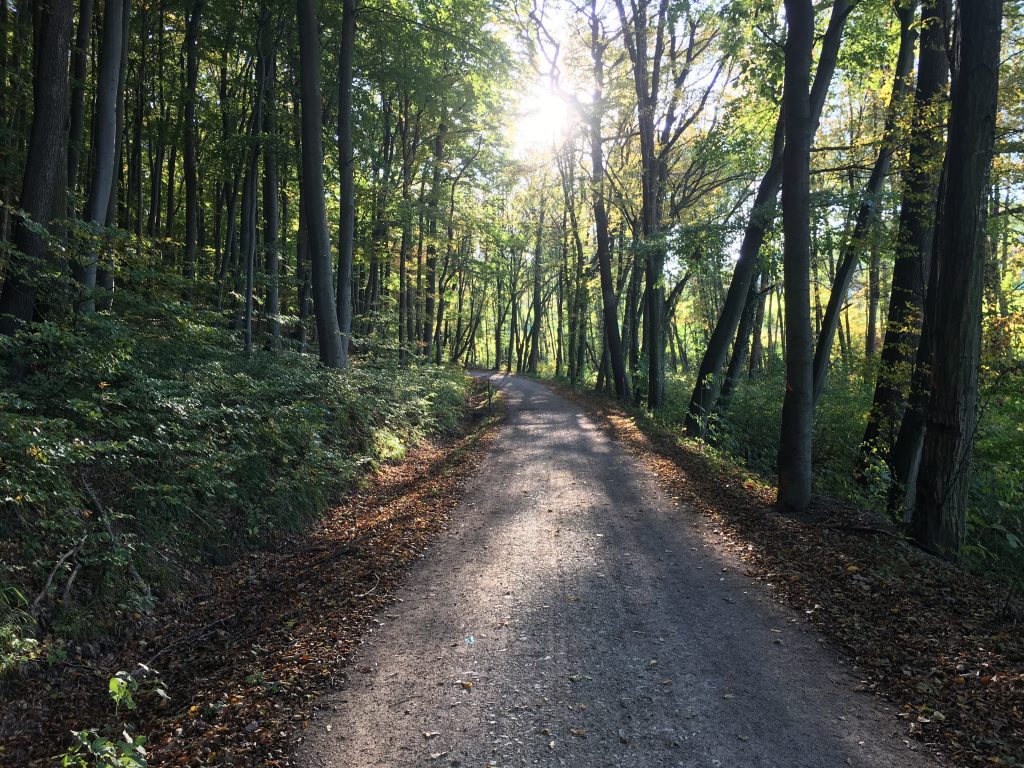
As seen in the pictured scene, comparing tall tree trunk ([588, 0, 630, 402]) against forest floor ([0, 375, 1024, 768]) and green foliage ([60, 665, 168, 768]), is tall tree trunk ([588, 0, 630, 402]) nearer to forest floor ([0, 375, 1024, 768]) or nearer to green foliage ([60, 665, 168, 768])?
forest floor ([0, 375, 1024, 768])

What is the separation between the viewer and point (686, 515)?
7.19 m

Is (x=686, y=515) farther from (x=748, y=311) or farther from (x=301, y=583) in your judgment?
(x=748, y=311)

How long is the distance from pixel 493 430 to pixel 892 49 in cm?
1195

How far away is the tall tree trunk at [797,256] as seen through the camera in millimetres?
6867

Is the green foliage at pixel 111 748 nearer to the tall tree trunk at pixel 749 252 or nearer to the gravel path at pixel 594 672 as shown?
the gravel path at pixel 594 672

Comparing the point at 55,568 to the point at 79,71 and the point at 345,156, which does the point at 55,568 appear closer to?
the point at 79,71

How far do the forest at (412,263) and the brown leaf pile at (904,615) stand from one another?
0.31 meters

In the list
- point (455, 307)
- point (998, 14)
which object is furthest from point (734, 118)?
point (455, 307)

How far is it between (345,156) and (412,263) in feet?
28.2

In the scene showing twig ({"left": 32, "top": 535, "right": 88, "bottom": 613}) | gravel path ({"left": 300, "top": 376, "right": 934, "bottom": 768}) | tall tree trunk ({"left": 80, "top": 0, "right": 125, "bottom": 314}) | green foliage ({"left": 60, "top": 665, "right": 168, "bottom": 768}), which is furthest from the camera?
tall tree trunk ({"left": 80, "top": 0, "right": 125, "bottom": 314})

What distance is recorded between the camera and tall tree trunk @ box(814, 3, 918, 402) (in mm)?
8242

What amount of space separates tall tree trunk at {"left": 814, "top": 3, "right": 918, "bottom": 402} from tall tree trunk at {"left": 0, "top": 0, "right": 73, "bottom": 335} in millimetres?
11590

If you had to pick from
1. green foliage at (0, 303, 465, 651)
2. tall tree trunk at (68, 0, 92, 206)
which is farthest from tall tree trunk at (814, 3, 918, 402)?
tall tree trunk at (68, 0, 92, 206)

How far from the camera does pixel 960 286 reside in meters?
5.58
